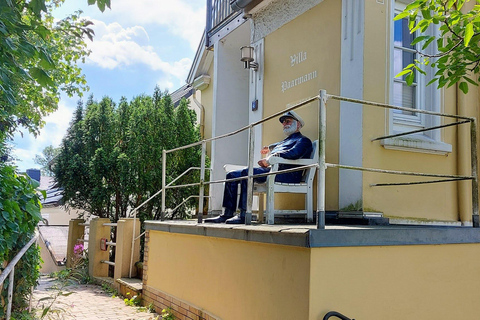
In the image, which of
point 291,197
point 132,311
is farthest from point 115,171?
point 291,197

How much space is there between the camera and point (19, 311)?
16.2 ft

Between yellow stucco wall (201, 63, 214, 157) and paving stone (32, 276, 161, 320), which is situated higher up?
yellow stucco wall (201, 63, 214, 157)

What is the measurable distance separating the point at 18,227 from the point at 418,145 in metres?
4.21

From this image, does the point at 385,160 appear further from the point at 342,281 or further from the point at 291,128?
the point at 342,281

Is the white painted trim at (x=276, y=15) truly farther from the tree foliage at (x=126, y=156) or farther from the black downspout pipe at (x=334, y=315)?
the black downspout pipe at (x=334, y=315)

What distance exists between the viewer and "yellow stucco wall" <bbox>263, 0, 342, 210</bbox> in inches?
228

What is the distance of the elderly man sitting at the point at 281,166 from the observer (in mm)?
5316

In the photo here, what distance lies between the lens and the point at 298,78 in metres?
6.55

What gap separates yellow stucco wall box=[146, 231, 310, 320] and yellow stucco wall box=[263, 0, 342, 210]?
148 cm

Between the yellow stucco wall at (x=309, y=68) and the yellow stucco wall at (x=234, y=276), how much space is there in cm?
148

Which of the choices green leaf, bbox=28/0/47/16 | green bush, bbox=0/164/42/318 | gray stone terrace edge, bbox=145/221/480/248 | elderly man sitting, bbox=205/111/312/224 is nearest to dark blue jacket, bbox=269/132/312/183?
elderly man sitting, bbox=205/111/312/224

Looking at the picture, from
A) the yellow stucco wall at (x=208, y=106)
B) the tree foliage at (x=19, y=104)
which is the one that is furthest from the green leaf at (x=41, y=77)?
the yellow stucco wall at (x=208, y=106)

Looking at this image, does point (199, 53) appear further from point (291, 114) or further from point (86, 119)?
point (291, 114)

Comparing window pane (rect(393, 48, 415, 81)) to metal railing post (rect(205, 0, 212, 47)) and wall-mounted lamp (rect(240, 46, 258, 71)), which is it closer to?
wall-mounted lamp (rect(240, 46, 258, 71))
